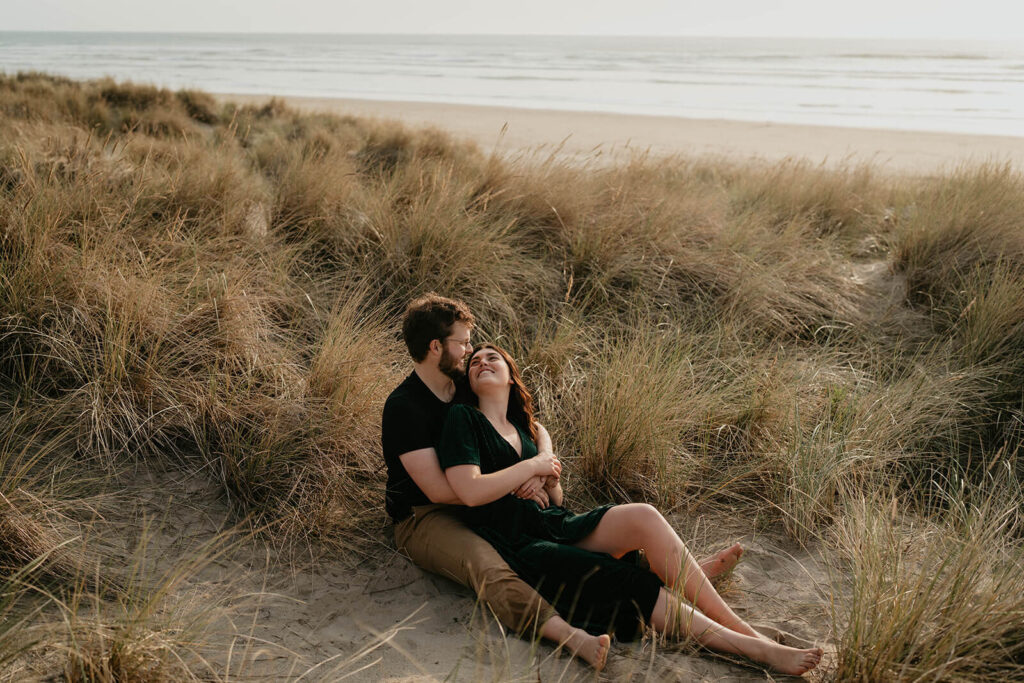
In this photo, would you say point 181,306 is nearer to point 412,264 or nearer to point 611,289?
point 412,264

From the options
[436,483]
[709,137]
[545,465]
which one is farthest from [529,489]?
[709,137]

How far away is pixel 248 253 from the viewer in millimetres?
5352

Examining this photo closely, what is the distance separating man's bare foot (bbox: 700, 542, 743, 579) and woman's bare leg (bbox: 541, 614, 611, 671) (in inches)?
25.9

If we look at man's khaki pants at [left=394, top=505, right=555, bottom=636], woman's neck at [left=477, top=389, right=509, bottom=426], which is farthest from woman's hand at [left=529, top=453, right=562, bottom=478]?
man's khaki pants at [left=394, top=505, right=555, bottom=636]

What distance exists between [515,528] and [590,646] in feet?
2.07

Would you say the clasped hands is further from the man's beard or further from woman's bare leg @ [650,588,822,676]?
woman's bare leg @ [650,588,822,676]

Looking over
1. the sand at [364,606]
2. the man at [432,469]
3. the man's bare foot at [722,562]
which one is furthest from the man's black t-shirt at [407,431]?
the man's bare foot at [722,562]

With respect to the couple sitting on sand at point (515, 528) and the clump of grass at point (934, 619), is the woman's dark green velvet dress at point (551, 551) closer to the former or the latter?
the couple sitting on sand at point (515, 528)

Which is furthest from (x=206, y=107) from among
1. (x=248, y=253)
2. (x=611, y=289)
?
(x=611, y=289)

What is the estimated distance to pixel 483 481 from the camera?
10.3 feet

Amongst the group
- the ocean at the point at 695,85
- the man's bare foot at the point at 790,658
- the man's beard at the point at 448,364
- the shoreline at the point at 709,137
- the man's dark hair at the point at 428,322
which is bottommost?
the ocean at the point at 695,85

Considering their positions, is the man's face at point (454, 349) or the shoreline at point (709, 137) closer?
the man's face at point (454, 349)

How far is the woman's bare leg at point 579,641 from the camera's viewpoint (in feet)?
8.93

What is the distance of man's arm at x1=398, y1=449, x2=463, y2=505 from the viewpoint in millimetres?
3238
